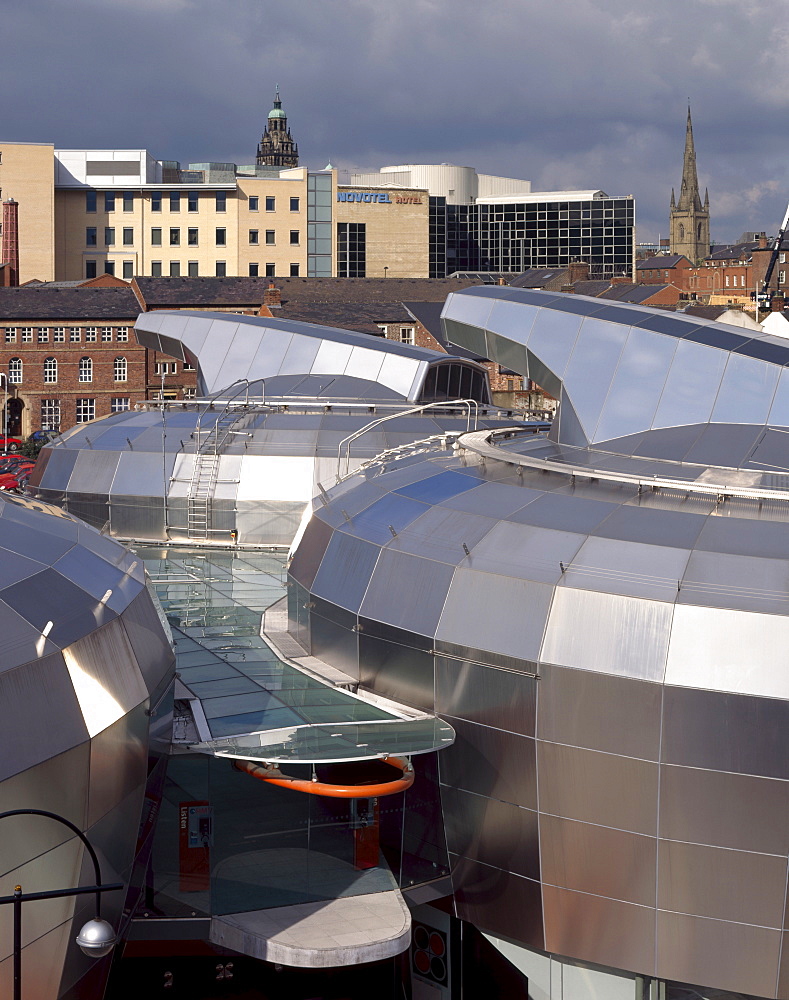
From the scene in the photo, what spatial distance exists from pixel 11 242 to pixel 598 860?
4750 inches

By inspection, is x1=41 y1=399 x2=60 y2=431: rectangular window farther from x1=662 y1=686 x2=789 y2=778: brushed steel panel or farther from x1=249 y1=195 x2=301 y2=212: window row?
x1=662 y1=686 x2=789 y2=778: brushed steel panel

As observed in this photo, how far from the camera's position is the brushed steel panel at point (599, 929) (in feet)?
69.0

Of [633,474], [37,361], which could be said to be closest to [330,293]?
[37,361]

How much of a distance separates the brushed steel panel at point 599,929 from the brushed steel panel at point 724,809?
174cm

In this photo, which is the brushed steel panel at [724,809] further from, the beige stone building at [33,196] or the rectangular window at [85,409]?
the beige stone building at [33,196]

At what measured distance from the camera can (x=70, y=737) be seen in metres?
17.7

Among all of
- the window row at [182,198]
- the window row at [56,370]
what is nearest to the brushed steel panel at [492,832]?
the window row at [56,370]

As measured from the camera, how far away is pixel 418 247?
518ft

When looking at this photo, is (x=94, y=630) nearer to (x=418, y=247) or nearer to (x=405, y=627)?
(x=405, y=627)

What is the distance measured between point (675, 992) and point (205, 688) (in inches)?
406

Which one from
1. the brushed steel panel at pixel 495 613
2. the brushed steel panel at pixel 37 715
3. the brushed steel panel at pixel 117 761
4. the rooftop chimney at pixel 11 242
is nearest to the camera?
the brushed steel panel at pixel 37 715

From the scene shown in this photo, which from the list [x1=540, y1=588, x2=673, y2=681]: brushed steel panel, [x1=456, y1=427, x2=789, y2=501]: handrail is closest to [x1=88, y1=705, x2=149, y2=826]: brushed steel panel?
[x1=540, y1=588, x2=673, y2=681]: brushed steel panel

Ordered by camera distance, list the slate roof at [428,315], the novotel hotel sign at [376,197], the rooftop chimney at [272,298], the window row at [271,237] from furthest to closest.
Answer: the novotel hotel sign at [376,197]
the window row at [271,237]
the rooftop chimney at [272,298]
the slate roof at [428,315]

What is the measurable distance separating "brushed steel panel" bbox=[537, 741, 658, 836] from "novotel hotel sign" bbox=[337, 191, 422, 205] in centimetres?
13806
